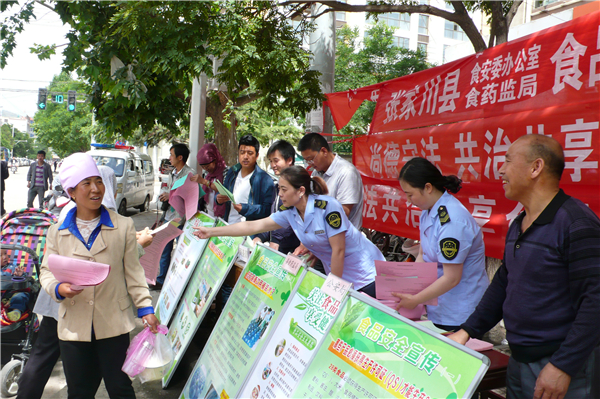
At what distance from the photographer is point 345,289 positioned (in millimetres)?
2035

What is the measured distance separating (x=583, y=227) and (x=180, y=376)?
3.10 meters

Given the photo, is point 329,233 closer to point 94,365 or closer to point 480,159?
point 94,365

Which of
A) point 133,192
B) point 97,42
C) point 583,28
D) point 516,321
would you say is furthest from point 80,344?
point 133,192

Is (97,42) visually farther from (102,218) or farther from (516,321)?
(516,321)

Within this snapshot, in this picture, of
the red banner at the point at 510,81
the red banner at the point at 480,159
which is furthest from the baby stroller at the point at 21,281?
the red banner at the point at 510,81

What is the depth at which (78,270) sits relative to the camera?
85.4 inches

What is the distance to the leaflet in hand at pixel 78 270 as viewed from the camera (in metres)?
2.15

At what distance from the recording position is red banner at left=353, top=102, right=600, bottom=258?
3.02m

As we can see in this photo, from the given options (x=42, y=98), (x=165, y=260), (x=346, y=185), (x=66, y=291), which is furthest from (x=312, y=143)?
(x=42, y=98)

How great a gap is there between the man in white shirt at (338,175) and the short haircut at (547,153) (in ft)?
6.33

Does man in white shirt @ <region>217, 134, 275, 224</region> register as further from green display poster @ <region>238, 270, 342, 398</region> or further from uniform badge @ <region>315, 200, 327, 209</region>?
green display poster @ <region>238, 270, 342, 398</region>

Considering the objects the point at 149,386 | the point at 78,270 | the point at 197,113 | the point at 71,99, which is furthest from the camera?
the point at 71,99

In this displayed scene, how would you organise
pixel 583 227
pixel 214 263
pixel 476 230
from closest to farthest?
1. pixel 583 227
2. pixel 476 230
3. pixel 214 263

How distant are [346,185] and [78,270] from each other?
209 centimetres
